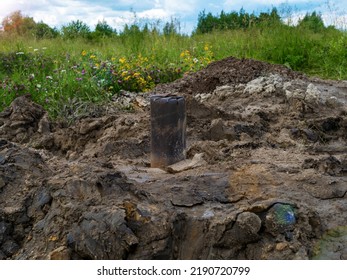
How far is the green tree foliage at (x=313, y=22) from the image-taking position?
40.5 ft

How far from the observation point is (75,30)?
15.3 meters

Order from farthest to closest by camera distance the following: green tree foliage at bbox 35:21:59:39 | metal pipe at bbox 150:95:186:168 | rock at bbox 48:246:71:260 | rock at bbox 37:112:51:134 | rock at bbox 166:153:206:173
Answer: green tree foliage at bbox 35:21:59:39, rock at bbox 37:112:51:134, metal pipe at bbox 150:95:186:168, rock at bbox 166:153:206:173, rock at bbox 48:246:71:260

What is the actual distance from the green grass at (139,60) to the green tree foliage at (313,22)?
0.56 meters

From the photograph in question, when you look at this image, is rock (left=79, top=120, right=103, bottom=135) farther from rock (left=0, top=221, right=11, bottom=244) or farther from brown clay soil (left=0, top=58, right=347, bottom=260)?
rock (left=0, top=221, right=11, bottom=244)

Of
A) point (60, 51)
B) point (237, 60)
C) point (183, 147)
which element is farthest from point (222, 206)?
point (60, 51)

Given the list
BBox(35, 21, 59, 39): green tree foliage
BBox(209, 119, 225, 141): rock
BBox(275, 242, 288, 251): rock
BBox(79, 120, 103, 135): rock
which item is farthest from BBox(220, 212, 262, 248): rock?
BBox(35, 21, 59, 39): green tree foliage

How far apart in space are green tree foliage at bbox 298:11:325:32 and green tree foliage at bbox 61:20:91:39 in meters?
5.43

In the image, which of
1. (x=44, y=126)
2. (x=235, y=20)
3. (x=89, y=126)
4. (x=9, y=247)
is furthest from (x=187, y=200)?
(x=235, y=20)

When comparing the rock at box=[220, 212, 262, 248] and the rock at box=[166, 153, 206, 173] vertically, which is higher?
the rock at box=[166, 153, 206, 173]

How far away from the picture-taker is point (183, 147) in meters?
4.07

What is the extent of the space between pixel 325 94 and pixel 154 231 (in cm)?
427

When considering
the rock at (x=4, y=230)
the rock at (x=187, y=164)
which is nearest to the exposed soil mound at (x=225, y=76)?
the rock at (x=187, y=164)

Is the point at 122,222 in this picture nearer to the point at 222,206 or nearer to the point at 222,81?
the point at 222,206

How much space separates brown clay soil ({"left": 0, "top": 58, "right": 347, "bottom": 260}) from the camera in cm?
276
